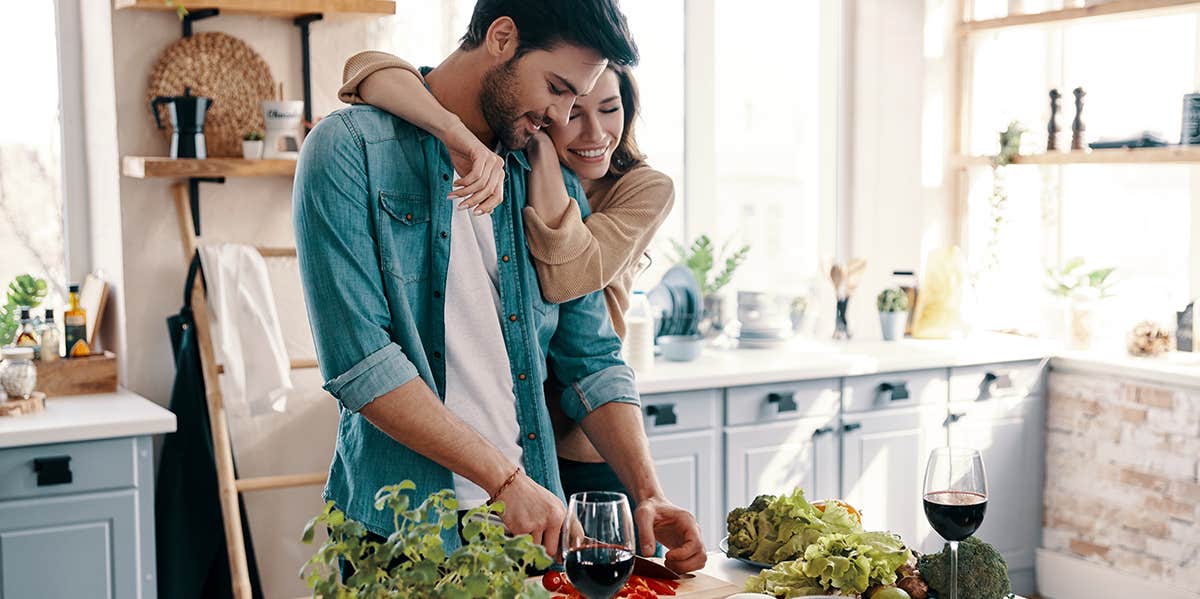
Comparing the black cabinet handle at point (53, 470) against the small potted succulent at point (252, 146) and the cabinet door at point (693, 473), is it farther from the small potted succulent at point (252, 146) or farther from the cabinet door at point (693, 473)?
the cabinet door at point (693, 473)

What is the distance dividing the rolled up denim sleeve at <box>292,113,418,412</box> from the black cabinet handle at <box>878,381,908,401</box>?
101 inches

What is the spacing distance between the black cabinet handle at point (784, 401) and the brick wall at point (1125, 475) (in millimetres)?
1096

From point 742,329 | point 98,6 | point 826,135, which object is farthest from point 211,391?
point 826,135

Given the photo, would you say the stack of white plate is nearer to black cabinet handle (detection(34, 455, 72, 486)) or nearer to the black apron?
the black apron

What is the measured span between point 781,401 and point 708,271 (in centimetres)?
81

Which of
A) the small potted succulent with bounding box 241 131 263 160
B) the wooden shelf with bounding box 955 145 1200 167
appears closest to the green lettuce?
the small potted succulent with bounding box 241 131 263 160

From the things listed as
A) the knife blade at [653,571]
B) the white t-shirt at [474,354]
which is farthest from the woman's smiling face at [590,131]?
the knife blade at [653,571]

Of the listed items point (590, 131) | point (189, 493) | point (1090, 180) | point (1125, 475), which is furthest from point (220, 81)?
point (1090, 180)

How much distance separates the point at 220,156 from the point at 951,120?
2805 mm

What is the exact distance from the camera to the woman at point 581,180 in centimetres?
199

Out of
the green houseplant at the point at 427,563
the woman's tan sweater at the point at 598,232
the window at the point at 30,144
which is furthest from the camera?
the window at the point at 30,144

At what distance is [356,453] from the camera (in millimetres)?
2006

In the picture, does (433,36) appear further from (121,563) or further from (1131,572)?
(1131,572)

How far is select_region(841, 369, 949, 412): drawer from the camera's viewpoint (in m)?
4.11
